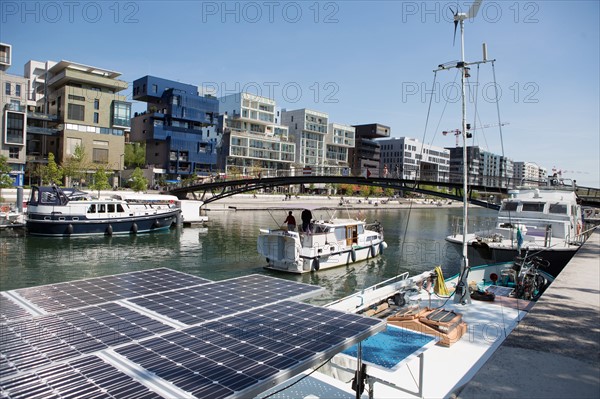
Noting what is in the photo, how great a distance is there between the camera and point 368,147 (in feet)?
441

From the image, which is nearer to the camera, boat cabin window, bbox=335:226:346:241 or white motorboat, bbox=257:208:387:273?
white motorboat, bbox=257:208:387:273

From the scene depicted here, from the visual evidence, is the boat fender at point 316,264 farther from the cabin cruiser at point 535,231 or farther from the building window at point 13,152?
the building window at point 13,152

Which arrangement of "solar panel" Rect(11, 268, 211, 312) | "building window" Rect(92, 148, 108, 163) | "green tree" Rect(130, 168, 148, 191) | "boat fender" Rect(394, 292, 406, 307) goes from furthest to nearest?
"building window" Rect(92, 148, 108, 163) < "green tree" Rect(130, 168, 148, 191) < "boat fender" Rect(394, 292, 406, 307) < "solar panel" Rect(11, 268, 211, 312)

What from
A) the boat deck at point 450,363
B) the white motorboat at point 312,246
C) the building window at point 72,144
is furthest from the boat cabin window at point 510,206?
the building window at point 72,144

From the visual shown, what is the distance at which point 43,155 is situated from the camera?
68.9 metres

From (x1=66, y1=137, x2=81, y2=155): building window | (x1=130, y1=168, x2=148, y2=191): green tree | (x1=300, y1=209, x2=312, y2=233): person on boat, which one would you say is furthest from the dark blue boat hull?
(x1=66, y1=137, x2=81, y2=155): building window

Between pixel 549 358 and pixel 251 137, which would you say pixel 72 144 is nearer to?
pixel 251 137

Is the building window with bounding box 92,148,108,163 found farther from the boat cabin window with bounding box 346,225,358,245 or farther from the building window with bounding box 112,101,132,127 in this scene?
the boat cabin window with bounding box 346,225,358,245

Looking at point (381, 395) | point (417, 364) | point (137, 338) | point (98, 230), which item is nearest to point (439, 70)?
point (417, 364)

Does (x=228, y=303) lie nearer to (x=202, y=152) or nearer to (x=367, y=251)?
(x=367, y=251)

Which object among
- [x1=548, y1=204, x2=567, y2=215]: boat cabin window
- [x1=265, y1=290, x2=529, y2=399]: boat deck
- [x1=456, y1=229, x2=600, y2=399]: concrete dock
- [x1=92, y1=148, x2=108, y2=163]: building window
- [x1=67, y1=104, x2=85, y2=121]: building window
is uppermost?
[x1=67, y1=104, x2=85, y2=121]: building window

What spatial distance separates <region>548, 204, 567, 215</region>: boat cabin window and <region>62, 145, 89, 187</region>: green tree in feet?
196

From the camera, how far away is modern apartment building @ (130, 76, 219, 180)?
81000 mm

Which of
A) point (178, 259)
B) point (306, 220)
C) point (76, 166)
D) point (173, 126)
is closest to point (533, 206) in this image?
point (306, 220)
